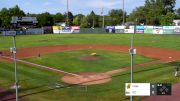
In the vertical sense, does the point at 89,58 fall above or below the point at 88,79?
above

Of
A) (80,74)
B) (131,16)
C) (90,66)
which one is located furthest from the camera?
(131,16)

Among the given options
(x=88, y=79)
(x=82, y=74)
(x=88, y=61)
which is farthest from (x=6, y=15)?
(x=88, y=79)

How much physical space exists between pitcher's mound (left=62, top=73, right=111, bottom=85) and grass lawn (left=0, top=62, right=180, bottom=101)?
2.52ft

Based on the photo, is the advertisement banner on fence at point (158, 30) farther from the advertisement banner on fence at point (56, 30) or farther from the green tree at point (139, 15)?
the green tree at point (139, 15)

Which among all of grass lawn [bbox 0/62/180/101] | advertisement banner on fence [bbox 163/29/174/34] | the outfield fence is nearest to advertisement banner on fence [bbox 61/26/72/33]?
the outfield fence

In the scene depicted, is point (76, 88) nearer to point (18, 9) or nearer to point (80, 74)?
point (80, 74)

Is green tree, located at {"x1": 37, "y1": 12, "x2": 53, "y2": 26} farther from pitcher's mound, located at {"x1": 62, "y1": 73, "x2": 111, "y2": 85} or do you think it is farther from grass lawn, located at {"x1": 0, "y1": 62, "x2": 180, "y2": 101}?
pitcher's mound, located at {"x1": 62, "y1": 73, "x2": 111, "y2": 85}

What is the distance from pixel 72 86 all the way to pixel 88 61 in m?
13.5

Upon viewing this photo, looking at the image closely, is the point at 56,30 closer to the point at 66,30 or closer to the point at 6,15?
the point at 66,30

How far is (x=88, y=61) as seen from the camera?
42.3m

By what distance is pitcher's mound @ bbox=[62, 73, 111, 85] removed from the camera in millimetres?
30531

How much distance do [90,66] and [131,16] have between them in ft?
419

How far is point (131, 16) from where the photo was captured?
163 metres

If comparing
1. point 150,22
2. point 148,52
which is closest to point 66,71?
point 148,52
